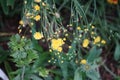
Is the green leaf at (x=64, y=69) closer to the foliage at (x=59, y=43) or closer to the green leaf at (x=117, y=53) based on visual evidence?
the foliage at (x=59, y=43)

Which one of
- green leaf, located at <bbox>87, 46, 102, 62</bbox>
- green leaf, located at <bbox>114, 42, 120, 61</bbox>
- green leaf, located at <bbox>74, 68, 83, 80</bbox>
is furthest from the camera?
green leaf, located at <bbox>114, 42, 120, 61</bbox>

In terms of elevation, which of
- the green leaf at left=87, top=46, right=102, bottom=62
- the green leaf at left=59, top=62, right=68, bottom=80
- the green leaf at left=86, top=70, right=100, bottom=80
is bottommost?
the green leaf at left=86, top=70, right=100, bottom=80

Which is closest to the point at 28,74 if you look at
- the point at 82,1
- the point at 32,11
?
the point at 32,11

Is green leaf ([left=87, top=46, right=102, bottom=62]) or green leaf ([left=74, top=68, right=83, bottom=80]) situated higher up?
green leaf ([left=87, top=46, right=102, bottom=62])

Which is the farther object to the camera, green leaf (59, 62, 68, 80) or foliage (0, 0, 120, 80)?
green leaf (59, 62, 68, 80)

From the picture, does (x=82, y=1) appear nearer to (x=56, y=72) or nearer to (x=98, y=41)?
(x=98, y=41)

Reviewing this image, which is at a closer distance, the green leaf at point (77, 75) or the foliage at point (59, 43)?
the foliage at point (59, 43)

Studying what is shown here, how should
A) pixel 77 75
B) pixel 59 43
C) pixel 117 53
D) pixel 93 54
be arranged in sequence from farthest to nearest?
1. pixel 117 53
2. pixel 93 54
3. pixel 77 75
4. pixel 59 43

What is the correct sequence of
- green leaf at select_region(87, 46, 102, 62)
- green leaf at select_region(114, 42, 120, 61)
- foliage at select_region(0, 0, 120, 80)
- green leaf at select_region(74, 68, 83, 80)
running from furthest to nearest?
1. green leaf at select_region(114, 42, 120, 61)
2. green leaf at select_region(87, 46, 102, 62)
3. green leaf at select_region(74, 68, 83, 80)
4. foliage at select_region(0, 0, 120, 80)

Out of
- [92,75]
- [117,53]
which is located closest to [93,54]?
[92,75]

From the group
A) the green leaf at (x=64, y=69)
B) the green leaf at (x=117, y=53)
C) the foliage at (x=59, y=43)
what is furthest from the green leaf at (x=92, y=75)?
the green leaf at (x=117, y=53)

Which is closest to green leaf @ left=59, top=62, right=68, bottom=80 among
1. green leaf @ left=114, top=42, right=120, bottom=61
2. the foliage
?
the foliage

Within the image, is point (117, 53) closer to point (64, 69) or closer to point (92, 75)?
point (92, 75)

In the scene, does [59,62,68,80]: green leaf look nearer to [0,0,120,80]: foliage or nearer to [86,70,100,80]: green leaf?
[0,0,120,80]: foliage
